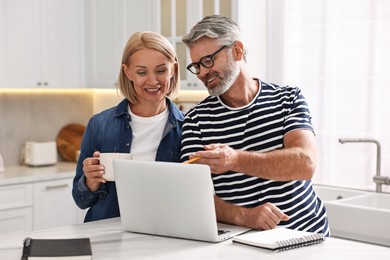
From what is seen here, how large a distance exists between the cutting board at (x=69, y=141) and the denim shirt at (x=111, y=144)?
8.07ft

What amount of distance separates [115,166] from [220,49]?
61cm

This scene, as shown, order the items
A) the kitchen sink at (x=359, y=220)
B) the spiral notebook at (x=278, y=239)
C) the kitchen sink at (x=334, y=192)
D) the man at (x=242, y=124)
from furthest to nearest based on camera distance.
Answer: the kitchen sink at (x=334, y=192) → the kitchen sink at (x=359, y=220) → the man at (x=242, y=124) → the spiral notebook at (x=278, y=239)

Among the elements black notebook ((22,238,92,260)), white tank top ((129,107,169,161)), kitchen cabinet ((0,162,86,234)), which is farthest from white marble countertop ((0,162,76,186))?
black notebook ((22,238,92,260))

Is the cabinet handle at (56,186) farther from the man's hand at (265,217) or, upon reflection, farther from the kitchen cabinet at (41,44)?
the man's hand at (265,217)

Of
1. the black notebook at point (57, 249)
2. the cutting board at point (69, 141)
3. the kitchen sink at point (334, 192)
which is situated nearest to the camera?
the black notebook at point (57, 249)

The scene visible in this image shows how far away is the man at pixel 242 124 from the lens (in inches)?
94.7

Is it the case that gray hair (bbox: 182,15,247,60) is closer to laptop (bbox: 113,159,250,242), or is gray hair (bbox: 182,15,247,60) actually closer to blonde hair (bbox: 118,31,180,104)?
blonde hair (bbox: 118,31,180,104)

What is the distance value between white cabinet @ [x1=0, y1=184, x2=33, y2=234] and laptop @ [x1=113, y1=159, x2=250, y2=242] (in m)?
Result: 2.12

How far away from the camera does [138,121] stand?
2576 mm

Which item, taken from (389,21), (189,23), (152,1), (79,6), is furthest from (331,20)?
(79,6)

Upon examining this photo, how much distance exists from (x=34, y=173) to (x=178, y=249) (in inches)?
103

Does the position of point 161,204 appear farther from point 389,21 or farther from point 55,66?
point 55,66

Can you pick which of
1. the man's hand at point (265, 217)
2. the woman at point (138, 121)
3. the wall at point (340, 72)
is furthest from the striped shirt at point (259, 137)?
the wall at point (340, 72)

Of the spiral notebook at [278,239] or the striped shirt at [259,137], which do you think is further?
the striped shirt at [259,137]
